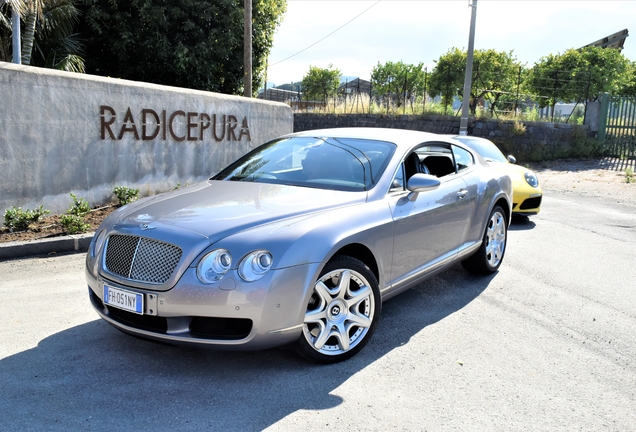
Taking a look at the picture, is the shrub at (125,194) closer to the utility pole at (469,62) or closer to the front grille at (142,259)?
the front grille at (142,259)

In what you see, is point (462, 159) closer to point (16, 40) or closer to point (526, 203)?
point (526, 203)

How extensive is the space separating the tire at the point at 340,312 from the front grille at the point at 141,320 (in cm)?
86

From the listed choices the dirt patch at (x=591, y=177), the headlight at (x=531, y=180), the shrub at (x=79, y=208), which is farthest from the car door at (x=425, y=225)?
the dirt patch at (x=591, y=177)

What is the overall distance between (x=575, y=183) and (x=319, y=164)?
13.3 meters

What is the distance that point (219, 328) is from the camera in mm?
3355

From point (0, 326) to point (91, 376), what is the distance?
1.27 meters

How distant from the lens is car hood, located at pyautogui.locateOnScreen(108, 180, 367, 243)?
3.52m

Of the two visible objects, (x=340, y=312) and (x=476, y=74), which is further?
(x=476, y=74)

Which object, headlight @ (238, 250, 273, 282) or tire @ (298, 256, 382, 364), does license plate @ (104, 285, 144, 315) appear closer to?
headlight @ (238, 250, 273, 282)

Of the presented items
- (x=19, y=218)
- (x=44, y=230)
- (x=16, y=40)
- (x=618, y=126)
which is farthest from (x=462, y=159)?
(x=618, y=126)

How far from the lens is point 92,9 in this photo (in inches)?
612

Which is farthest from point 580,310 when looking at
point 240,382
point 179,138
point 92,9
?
point 92,9

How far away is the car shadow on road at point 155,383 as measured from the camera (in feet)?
9.93

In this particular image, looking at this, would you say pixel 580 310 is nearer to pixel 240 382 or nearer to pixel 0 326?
pixel 240 382
